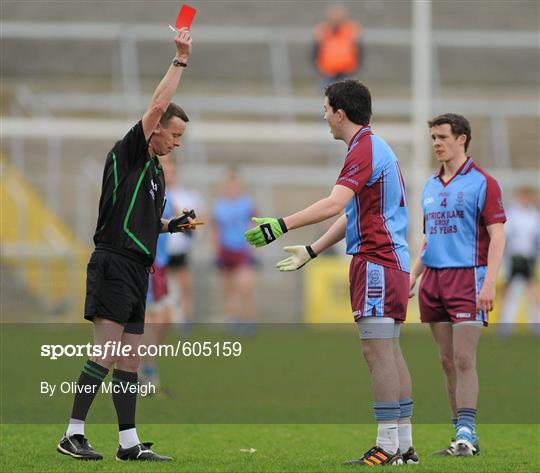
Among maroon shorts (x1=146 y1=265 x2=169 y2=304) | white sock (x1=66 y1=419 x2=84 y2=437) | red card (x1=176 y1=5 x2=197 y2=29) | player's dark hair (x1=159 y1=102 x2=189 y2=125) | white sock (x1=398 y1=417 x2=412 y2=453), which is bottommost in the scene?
white sock (x1=398 y1=417 x2=412 y2=453)

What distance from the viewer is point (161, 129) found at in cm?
655

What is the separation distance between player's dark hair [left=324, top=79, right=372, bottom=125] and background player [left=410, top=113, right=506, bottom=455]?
1032 mm

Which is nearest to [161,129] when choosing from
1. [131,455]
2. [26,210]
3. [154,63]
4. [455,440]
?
[131,455]

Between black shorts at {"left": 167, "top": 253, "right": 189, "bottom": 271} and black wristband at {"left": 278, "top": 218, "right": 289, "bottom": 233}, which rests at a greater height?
black shorts at {"left": 167, "top": 253, "right": 189, "bottom": 271}

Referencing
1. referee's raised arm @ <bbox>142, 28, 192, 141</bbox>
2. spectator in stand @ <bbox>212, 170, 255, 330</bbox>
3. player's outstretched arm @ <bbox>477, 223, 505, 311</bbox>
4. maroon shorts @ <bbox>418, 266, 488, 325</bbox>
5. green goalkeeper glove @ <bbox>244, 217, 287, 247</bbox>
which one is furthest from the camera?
spectator in stand @ <bbox>212, 170, 255, 330</bbox>

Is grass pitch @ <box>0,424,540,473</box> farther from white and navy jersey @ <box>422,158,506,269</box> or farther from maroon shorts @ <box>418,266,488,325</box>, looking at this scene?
white and navy jersey @ <box>422,158,506,269</box>

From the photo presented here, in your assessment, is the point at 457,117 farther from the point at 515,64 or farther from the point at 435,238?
the point at 515,64

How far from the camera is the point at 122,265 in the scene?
6.43 metres

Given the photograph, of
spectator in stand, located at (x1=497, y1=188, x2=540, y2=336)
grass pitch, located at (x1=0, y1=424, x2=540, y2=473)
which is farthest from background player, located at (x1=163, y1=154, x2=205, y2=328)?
grass pitch, located at (x1=0, y1=424, x2=540, y2=473)

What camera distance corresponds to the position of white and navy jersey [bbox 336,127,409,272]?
6.36 m

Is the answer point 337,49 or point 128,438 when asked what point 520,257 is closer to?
point 337,49

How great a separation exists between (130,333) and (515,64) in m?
20.9

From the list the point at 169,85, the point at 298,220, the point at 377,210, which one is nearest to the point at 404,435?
the point at 377,210

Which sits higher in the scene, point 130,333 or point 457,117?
point 457,117
